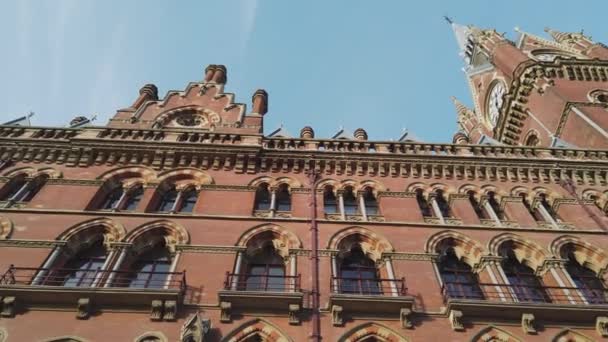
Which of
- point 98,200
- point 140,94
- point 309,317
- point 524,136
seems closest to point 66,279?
point 98,200

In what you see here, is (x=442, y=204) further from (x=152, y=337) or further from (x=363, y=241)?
(x=152, y=337)

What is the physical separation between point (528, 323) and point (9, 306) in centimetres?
1271

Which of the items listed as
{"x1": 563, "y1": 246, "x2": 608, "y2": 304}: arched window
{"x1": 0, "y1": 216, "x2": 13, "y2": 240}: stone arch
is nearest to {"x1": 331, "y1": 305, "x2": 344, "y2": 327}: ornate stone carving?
{"x1": 563, "y1": 246, "x2": 608, "y2": 304}: arched window

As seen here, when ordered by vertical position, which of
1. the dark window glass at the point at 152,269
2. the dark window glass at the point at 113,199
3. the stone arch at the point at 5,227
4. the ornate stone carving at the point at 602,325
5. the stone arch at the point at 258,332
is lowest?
the stone arch at the point at 258,332

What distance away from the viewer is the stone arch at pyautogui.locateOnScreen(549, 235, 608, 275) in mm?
14625

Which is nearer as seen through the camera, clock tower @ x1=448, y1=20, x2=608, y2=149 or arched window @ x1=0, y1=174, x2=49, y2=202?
arched window @ x1=0, y1=174, x2=49, y2=202

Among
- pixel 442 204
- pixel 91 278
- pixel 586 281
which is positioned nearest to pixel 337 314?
pixel 91 278

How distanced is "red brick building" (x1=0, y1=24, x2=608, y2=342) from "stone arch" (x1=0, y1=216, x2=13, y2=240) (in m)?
0.09

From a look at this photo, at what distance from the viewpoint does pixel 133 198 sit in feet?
54.7

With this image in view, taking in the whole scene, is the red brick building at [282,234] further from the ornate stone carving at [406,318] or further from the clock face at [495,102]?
the clock face at [495,102]

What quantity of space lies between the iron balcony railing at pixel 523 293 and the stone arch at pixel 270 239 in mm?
4592

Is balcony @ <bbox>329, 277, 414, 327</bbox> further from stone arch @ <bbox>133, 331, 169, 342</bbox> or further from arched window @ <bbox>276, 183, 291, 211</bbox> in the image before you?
arched window @ <bbox>276, 183, 291, 211</bbox>

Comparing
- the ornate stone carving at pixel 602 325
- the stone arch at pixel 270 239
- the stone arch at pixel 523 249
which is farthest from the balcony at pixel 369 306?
the ornate stone carving at pixel 602 325

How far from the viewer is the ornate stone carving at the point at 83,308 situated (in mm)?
11258
